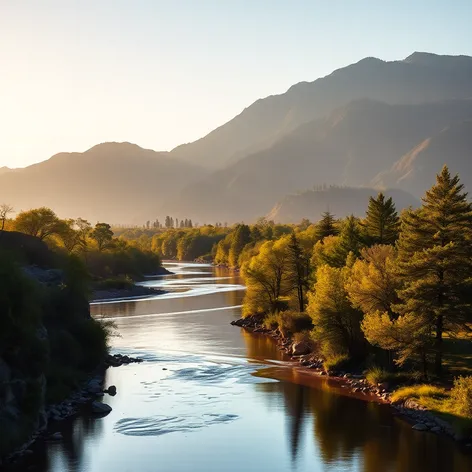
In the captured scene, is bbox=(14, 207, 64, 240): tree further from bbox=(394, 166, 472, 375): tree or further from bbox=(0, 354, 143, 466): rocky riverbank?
bbox=(394, 166, 472, 375): tree

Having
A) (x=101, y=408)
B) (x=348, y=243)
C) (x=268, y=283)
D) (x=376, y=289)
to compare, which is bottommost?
(x=101, y=408)

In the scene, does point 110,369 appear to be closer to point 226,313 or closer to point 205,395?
point 205,395

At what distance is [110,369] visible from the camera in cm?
6794

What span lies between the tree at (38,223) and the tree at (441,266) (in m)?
90.3

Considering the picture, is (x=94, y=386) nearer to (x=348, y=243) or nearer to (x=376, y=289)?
(x=376, y=289)

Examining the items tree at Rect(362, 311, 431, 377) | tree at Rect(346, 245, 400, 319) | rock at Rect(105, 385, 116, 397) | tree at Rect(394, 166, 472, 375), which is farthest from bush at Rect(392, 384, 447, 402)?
rock at Rect(105, 385, 116, 397)

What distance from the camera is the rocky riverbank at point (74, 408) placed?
1763 inches

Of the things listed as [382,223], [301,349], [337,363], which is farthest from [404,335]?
[382,223]

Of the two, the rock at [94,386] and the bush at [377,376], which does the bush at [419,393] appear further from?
the rock at [94,386]

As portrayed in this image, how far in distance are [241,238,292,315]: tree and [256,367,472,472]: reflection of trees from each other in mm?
37254

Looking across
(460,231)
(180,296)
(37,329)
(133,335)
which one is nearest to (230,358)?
(133,335)

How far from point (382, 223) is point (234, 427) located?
4668 centimetres

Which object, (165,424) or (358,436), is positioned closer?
(358,436)

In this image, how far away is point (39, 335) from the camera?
53094 millimetres
